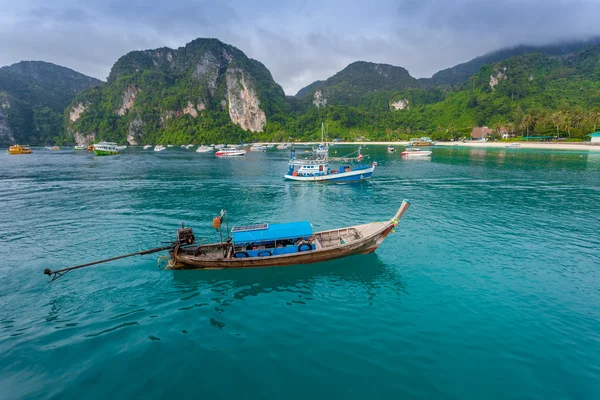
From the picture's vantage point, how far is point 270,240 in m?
21.6

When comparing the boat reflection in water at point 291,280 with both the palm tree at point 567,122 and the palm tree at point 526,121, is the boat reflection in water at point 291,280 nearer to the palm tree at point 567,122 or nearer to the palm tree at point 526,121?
the palm tree at point 567,122

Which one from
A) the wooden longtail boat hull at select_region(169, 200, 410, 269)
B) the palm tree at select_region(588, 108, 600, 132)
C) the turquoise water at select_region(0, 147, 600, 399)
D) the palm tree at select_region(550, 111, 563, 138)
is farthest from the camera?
the palm tree at select_region(550, 111, 563, 138)

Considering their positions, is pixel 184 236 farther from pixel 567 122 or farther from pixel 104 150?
pixel 567 122

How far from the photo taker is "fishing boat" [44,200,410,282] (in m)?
20.9

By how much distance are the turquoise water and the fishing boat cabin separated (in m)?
1.56

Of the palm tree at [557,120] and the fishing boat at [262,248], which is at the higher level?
the palm tree at [557,120]

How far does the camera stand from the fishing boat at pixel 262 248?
20875 mm

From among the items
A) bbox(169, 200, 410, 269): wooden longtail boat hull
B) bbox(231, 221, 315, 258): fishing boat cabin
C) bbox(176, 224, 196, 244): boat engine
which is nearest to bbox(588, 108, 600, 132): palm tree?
bbox(169, 200, 410, 269): wooden longtail boat hull

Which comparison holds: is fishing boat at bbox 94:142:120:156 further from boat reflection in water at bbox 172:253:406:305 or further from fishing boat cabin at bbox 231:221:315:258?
fishing boat cabin at bbox 231:221:315:258

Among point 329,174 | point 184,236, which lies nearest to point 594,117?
point 329,174

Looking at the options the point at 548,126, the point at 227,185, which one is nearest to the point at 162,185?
the point at 227,185

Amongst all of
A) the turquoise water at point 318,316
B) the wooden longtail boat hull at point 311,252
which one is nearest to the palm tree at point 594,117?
the turquoise water at point 318,316

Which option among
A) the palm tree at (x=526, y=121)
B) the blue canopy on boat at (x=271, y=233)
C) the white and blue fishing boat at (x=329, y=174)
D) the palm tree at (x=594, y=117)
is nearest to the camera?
the blue canopy on boat at (x=271, y=233)

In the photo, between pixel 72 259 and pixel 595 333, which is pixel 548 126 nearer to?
pixel 595 333
